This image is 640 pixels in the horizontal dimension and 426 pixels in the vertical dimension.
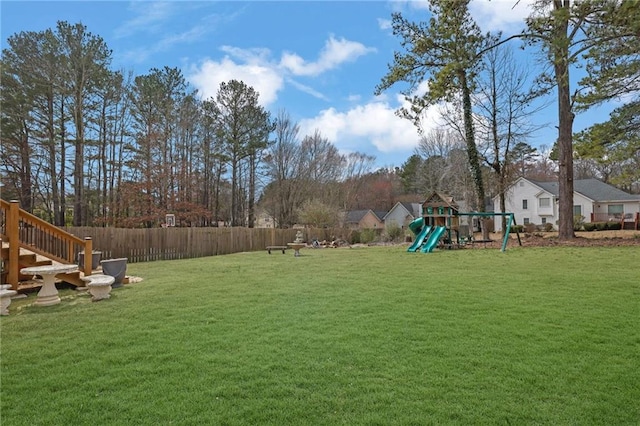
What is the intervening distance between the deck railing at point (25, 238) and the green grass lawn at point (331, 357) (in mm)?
929

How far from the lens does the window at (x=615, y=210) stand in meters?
28.9

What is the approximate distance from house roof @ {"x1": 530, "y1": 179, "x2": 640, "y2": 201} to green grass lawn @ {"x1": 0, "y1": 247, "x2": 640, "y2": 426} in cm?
2964

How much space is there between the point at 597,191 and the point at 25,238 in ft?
122

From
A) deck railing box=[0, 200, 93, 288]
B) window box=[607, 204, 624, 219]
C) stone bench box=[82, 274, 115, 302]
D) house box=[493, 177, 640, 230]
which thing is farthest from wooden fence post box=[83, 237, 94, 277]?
window box=[607, 204, 624, 219]

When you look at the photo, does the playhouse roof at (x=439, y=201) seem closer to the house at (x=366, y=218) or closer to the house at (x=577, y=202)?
the house at (x=577, y=202)

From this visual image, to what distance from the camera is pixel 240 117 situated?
85.1 feet

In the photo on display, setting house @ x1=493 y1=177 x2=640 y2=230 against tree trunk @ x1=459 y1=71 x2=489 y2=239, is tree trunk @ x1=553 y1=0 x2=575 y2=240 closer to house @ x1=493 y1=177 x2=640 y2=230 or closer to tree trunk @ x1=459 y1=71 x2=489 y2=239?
tree trunk @ x1=459 y1=71 x2=489 y2=239

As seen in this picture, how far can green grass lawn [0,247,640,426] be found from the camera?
7.54 ft

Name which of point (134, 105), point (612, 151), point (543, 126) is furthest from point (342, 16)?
point (134, 105)

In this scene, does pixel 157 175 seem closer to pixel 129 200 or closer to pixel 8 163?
pixel 129 200

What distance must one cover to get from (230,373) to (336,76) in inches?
475

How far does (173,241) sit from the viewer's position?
14.3 meters

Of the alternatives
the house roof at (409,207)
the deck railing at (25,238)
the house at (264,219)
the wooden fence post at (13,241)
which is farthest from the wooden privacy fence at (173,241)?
the house roof at (409,207)

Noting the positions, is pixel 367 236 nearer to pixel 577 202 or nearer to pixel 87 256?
pixel 87 256
